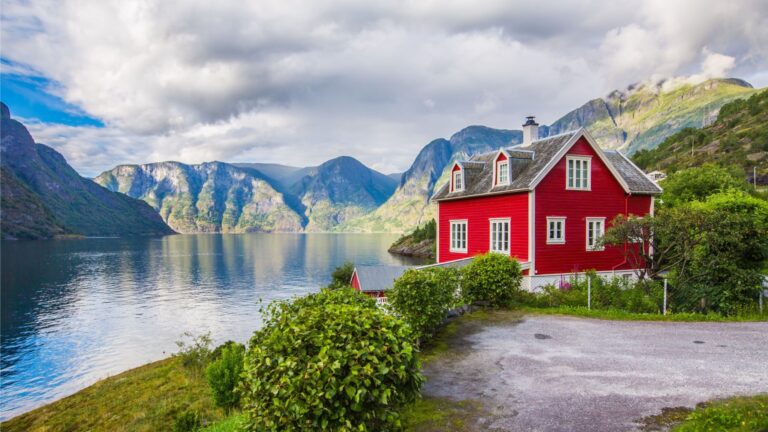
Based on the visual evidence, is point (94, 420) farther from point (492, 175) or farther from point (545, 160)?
point (545, 160)

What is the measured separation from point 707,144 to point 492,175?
13422 centimetres

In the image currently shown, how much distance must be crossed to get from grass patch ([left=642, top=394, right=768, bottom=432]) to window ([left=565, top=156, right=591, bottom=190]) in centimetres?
2063

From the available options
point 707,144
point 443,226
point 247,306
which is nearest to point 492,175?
point 443,226

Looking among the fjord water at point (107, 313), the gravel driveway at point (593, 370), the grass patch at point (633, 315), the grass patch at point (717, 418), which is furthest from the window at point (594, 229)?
the fjord water at point (107, 313)

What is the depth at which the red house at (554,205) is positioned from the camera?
2623cm

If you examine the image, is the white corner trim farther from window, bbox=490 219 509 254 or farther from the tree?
the tree

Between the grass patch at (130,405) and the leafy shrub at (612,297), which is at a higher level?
the leafy shrub at (612,297)

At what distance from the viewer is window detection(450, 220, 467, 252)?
103 feet

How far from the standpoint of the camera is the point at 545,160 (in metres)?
27.1

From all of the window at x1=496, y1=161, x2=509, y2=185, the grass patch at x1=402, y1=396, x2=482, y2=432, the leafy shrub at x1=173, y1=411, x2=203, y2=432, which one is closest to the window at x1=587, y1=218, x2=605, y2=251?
the window at x1=496, y1=161, x2=509, y2=185

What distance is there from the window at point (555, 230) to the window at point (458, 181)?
736cm

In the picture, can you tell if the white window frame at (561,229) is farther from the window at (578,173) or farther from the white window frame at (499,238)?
the white window frame at (499,238)

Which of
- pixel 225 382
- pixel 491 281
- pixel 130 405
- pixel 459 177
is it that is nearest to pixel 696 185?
pixel 459 177

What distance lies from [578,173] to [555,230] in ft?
13.8
